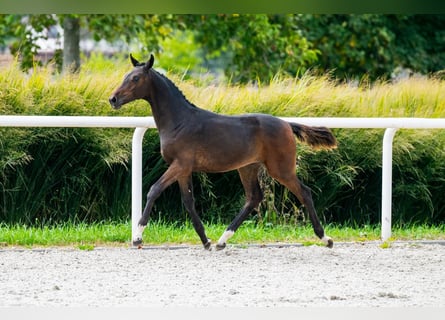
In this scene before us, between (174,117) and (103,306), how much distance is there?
253cm

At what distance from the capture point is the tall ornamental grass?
9414 millimetres

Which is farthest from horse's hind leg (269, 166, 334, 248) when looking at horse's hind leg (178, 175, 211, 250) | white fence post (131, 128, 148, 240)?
white fence post (131, 128, 148, 240)

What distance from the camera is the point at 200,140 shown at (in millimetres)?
7715

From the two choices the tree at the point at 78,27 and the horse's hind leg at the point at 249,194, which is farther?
the tree at the point at 78,27

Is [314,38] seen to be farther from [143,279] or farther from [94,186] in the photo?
[143,279]

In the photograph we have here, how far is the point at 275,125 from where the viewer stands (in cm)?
786

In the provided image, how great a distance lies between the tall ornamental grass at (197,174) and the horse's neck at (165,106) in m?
1.49

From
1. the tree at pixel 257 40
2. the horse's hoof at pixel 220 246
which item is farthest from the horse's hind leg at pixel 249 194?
the tree at pixel 257 40

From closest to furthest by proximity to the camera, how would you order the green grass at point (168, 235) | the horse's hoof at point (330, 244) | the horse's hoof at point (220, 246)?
the horse's hoof at point (220, 246)
the horse's hoof at point (330, 244)
the green grass at point (168, 235)

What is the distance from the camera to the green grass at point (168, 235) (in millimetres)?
8391

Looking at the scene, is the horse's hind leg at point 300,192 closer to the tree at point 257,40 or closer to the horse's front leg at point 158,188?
the horse's front leg at point 158,188

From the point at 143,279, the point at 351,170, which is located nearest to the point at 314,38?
the point at 351,170

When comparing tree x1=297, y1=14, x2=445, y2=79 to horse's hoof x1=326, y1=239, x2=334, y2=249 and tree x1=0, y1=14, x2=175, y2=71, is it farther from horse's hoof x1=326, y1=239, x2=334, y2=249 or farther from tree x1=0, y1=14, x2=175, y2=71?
horse's hoof x1=326, y1=239, x2=334, y2=249

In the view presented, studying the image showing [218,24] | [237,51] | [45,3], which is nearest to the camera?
[45,3]
